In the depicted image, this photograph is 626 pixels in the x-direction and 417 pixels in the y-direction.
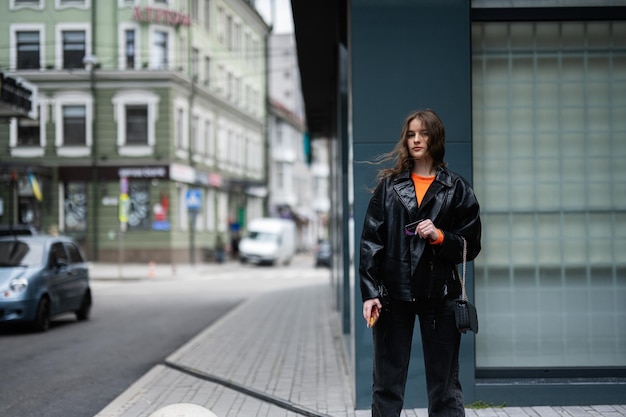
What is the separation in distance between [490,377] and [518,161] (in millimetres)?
1680

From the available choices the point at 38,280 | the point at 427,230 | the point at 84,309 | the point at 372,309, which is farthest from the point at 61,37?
the point at 427,230

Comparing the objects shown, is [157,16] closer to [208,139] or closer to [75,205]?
[75,205]

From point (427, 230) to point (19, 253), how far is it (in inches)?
419

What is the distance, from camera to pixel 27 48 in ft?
57.0

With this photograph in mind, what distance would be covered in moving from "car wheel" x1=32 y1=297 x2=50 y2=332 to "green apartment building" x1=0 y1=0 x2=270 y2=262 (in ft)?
34.5

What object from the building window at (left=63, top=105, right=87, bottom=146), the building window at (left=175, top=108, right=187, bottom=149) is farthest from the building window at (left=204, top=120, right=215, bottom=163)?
the building window at (left=63, top=105, right=87, bottom=146)

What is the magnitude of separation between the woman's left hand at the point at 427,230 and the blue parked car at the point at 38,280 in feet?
31.9

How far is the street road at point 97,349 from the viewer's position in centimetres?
767

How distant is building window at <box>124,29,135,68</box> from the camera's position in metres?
28.3

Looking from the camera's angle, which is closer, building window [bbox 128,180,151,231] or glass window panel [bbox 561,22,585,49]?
glass window panel [bbox 561,22,585,49]

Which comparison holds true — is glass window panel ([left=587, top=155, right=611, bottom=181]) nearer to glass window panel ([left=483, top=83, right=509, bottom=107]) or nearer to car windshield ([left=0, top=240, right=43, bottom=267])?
glass window panel ([left=483, top=83, right=509, bottom=107])

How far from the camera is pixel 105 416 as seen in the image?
671cm

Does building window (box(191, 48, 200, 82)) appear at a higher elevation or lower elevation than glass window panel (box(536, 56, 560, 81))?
higher

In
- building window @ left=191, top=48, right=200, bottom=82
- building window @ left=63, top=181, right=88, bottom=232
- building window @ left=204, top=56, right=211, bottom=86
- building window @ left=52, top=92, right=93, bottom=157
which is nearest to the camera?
building window @ left=52, top=92, right=93, bottom=157
